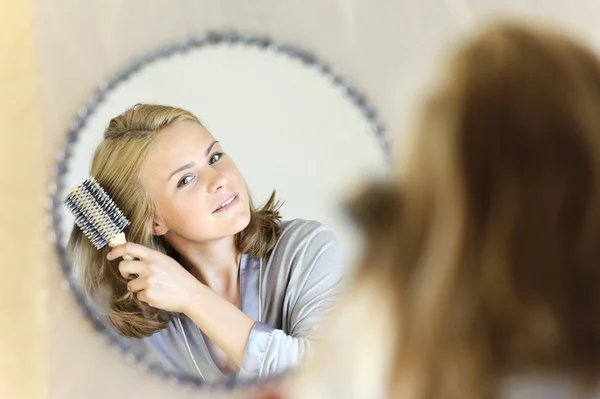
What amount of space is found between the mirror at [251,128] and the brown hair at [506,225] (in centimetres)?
36

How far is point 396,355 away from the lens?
2.10 feet

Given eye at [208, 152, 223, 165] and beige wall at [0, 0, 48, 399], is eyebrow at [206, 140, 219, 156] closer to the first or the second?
eye at [208, 152, 223, 165]

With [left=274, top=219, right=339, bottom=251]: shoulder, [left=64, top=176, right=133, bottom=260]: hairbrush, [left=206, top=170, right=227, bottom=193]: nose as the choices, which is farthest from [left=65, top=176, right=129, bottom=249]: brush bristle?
[left=274, top=219, right=339, bottom=251]: shoulder

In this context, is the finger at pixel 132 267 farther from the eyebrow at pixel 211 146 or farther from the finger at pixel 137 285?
the eyebrow at pixel 211 146

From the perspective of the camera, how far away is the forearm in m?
0.95

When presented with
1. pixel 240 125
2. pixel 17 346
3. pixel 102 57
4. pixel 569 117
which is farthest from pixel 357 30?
pixel 17 346

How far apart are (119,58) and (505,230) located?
0.67 meters

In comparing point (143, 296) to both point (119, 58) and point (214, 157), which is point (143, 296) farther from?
point (119, 58)

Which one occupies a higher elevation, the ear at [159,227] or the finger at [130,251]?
the ear at [159,227]

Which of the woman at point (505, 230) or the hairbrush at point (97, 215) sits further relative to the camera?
the hairbrush at point (97, 215)

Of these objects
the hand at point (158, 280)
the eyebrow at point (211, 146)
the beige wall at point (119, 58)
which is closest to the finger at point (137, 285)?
the hand at point (158, 280)

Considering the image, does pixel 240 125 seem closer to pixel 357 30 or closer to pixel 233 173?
pixel 233 173

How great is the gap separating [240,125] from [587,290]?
21.9 inches

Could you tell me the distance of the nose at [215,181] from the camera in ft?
3.08
